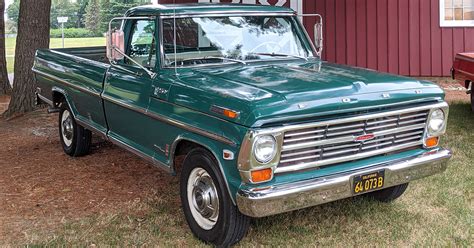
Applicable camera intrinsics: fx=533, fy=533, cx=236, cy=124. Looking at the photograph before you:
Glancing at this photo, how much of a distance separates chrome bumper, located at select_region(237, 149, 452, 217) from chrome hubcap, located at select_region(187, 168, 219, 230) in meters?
0.45

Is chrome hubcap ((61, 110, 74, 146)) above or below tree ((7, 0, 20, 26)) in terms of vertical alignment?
below

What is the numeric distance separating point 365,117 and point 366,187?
20.2 inches

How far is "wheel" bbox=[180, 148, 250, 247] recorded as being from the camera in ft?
12.6

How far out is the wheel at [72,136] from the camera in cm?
673

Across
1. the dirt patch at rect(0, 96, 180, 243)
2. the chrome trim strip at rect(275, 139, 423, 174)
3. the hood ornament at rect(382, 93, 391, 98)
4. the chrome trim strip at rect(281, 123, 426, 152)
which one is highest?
the hood ornament at rect(382, 93, 391, 98)

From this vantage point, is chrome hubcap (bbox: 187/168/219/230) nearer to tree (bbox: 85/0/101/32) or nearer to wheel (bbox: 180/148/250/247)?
wheel (bbox: 180/148/250/247)

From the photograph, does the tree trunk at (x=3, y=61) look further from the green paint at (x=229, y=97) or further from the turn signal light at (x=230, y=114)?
the turn signal light at (x=230, y=114)

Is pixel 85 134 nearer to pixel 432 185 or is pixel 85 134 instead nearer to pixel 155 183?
pixel 155 183

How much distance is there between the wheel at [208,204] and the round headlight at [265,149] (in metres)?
0.40

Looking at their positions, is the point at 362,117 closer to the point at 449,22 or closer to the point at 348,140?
the point at 348,140

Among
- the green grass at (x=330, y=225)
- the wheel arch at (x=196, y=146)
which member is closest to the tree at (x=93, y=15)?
the green grass at (x=330, y=225)

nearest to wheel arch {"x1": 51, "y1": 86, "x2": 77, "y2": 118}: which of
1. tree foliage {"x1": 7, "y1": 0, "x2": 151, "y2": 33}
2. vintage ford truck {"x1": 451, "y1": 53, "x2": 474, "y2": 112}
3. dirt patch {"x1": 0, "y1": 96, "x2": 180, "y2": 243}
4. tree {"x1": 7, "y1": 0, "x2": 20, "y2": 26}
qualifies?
dirt patch {"x1": 0, "y1": 96, "x2": 180, "y2": 243}

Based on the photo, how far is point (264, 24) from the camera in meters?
5.22

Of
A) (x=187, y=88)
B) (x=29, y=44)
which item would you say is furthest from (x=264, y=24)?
(x=29, y=44)
